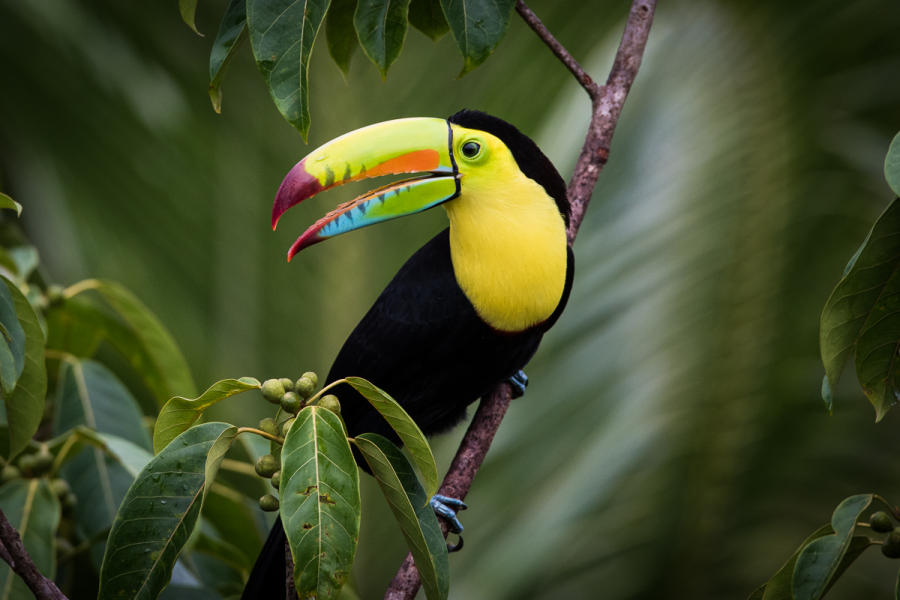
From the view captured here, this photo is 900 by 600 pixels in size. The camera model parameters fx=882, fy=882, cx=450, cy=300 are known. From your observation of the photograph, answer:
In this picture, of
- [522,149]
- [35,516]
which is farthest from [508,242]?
[35,516]

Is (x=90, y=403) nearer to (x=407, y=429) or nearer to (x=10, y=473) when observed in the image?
(x=10, y=473)

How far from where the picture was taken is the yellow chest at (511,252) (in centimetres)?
163

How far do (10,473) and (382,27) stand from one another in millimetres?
1099

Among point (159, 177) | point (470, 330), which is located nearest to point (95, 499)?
point (470, 330)

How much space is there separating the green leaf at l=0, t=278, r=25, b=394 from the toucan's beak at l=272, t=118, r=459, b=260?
17.1 inches

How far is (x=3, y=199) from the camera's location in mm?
1059

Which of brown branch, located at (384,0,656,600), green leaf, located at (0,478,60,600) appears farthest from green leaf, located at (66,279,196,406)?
brown branch, located at (384,0,656,600)

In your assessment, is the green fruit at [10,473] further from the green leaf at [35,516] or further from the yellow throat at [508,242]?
the yellow throat at [508,242]

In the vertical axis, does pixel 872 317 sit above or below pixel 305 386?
below

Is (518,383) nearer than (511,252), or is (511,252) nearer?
(511,252)

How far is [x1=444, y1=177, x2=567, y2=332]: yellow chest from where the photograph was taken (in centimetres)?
163

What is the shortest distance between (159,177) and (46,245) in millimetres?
559

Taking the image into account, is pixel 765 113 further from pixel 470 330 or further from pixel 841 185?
pixel 470 330

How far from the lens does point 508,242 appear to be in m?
1.63
